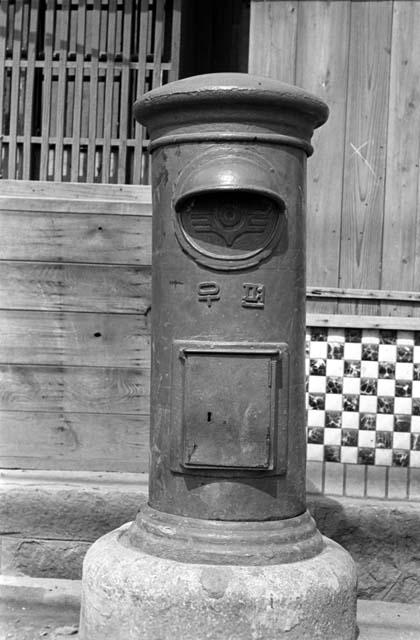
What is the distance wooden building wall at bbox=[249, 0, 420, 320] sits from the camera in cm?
479

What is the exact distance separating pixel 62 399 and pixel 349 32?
103 inches

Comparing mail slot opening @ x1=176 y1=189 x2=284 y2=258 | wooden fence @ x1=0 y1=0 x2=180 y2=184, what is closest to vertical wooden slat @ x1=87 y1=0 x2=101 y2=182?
wooden fence @ x1=0 y1=0 x2=180 y2=184

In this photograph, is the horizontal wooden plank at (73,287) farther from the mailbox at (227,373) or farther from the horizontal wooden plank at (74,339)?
the mailbox at (227,373)

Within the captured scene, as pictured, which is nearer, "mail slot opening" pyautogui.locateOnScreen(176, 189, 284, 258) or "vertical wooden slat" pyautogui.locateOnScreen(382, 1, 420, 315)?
"mail slot opening" pyautogui.locateOnScreen(176, 189, 284, 258)

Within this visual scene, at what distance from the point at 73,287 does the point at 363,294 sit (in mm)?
1631

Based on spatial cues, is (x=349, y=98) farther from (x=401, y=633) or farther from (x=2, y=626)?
(x=2, y=626)

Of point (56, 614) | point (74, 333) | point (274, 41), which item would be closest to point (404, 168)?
point (274, 41)

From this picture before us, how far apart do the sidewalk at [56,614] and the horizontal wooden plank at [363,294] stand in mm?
1641

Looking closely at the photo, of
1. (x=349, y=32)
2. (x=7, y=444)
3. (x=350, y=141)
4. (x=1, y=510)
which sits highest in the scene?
(x=349, y=32)

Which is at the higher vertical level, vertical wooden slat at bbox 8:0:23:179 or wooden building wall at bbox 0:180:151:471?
vertical wooden slat at bbox 8:0:23:179

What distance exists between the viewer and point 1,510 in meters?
4.80

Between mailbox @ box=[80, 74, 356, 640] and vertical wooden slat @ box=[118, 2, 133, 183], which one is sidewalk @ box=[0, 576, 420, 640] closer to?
mailbox @ box=[80, 74, 356, 640]

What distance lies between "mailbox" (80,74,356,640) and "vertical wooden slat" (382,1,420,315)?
1.31 meters

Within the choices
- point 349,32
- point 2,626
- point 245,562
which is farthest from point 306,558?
point 349,32
